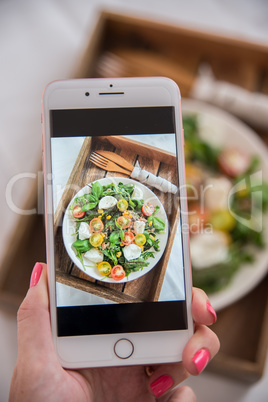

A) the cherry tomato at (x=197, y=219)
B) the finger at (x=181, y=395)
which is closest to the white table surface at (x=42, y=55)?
the finger at (x=181, y=395)

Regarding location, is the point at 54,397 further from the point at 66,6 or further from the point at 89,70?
the point at 66,6

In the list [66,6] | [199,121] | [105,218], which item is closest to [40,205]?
[105,218]

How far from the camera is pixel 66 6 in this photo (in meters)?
0.80

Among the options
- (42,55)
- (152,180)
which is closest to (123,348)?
(152,180)

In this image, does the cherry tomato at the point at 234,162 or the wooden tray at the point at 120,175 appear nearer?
the wooden tray at the point at 120,175

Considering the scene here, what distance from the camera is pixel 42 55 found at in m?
0.75

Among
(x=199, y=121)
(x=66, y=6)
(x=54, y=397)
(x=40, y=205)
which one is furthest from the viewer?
(x=66, y=6)

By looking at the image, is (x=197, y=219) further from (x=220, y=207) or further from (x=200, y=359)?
(x=200, y=359)

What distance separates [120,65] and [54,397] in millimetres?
604

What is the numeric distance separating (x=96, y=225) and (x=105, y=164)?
0.22ft

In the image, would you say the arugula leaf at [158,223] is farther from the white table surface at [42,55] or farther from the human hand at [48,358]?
the white table surface at [42,55]

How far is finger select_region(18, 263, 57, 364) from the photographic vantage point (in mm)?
364

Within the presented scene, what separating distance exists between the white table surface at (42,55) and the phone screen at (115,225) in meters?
0.25

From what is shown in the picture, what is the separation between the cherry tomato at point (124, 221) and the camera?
1.22 feet
